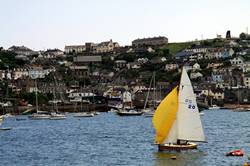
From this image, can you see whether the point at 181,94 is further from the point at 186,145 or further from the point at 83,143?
the point at 83,143

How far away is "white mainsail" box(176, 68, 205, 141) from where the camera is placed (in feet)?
173

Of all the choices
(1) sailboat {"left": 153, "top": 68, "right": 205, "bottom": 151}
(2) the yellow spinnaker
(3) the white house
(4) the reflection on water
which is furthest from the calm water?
(3) the white house

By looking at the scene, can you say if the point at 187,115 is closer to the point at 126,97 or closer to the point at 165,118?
the point at 165,118

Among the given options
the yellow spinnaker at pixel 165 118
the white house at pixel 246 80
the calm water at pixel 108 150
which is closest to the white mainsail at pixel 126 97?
the white house at pixel 246 80

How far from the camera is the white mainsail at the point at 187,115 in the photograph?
5272 cm

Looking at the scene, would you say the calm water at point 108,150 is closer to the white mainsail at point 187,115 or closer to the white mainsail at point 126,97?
the white mainsail at point 187,115

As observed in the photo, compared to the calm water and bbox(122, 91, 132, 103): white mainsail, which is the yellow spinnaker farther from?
bbox(122, 91, 132, 103): white mainsail

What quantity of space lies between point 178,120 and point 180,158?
12.7 ft

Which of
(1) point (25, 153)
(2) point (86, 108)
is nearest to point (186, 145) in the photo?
(1) point (25, 153)

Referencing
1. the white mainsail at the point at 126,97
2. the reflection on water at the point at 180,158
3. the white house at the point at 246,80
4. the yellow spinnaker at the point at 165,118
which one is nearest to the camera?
the reflection on water at the point at 180,158

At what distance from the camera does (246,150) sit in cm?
5509

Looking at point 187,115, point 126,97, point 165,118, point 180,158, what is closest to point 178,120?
point 187,115

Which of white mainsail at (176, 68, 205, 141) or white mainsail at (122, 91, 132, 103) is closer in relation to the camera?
white mainsail at (176, 68, 205, 141)

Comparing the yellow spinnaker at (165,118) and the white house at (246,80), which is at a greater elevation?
the white house at (246,80)
